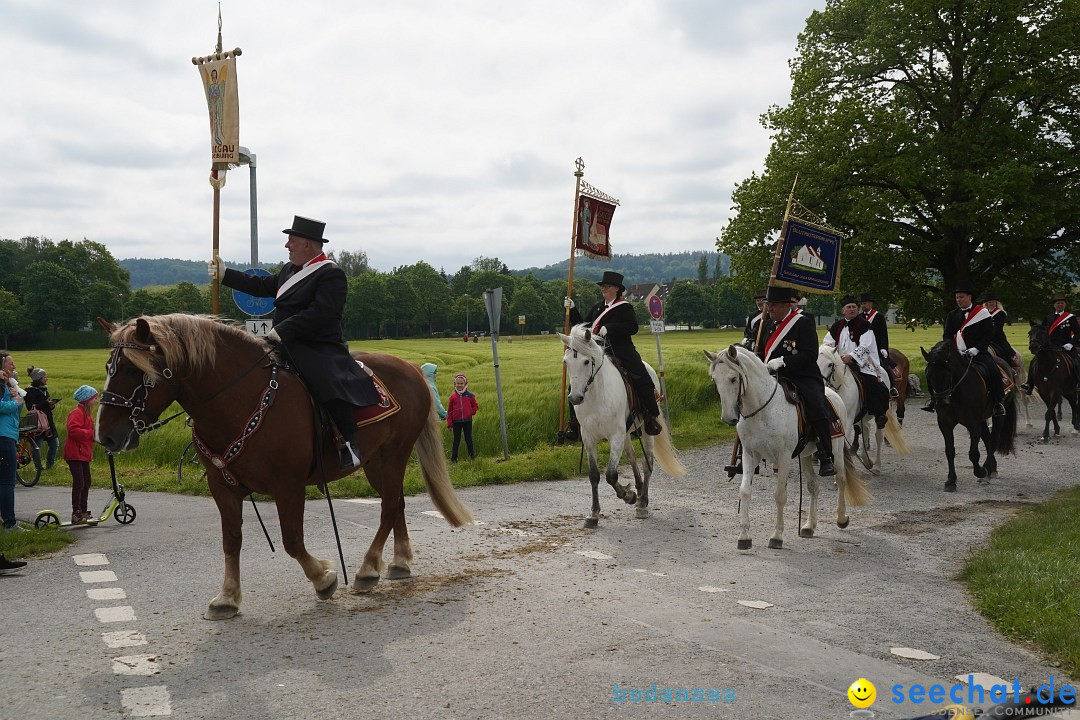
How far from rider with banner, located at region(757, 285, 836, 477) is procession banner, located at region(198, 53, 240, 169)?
677 cm

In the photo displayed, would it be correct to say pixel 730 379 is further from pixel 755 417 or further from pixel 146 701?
pixel 146 701

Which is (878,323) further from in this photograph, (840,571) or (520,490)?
(840,571)

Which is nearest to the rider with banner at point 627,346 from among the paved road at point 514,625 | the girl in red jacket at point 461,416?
Result: the paved road at point 514,625

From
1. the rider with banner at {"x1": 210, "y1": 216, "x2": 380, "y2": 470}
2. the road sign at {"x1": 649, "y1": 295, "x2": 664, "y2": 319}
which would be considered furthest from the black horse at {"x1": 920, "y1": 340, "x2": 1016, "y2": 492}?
the rider with banner at {"x1": 210, "y1": 216, "x2": 380, "y2": 470}

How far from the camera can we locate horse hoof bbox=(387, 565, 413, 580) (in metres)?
7.91

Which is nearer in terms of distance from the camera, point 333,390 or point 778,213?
point 333,390

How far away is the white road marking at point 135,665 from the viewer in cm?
533

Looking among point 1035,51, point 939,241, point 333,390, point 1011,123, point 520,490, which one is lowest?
point 520,490

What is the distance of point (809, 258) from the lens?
42.9 ft

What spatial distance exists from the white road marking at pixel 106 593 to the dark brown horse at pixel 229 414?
46.5 inches

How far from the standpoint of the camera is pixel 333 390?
6.88 meters

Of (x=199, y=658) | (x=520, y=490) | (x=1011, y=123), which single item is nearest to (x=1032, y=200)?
(x=1011, y=123)

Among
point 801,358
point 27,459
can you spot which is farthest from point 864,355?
point 27,459

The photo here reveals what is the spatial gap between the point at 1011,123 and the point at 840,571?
73.7 ft
